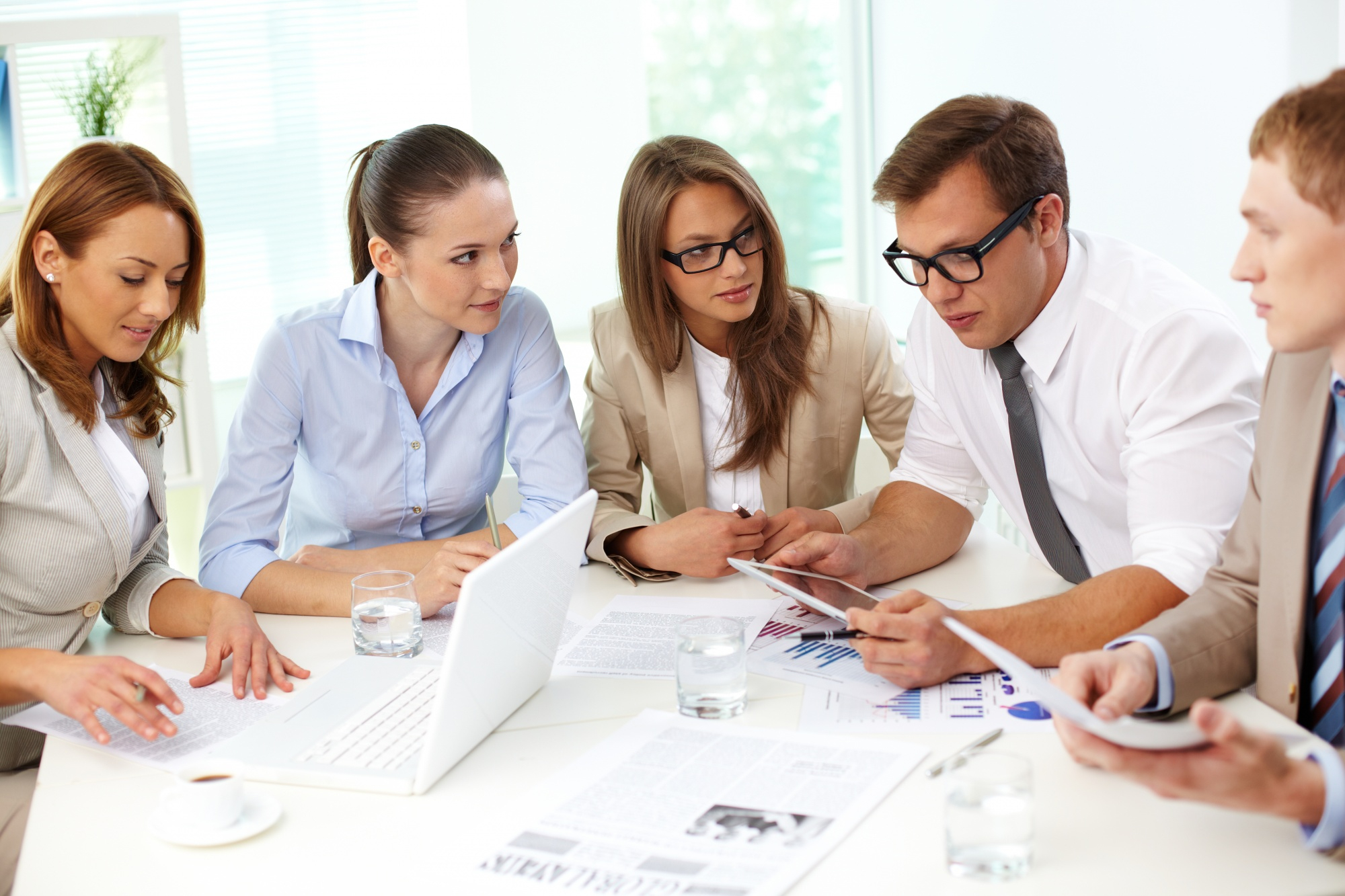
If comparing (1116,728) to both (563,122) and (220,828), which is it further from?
(563,122)

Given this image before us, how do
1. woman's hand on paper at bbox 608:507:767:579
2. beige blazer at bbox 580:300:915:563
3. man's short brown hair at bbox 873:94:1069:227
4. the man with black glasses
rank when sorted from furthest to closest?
beige blazer at bbox 580:300:915:563 < woman's hand on paper at bbox 608:507:767:579 < man's short brown hair at bbox 873:94:1069:227 < the man with black glasses

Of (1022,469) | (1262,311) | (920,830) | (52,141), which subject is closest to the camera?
(920,830)

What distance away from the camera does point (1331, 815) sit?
1.01 meters

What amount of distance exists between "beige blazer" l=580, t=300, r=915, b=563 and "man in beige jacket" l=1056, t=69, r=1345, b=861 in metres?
1.06

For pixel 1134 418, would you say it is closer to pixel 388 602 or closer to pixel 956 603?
pixel 956 603

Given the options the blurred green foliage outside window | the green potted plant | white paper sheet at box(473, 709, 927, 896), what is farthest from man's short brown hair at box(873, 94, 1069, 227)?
the blurred green foliage outside window

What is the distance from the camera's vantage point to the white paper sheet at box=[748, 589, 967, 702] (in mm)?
1463

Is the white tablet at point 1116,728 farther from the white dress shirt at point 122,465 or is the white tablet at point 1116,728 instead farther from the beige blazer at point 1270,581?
the white dress shirt at point 122,465

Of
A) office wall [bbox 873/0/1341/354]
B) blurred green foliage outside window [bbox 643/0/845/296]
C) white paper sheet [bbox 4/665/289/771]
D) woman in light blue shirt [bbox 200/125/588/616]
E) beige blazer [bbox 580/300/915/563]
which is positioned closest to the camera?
white paper sheet [bbox 4/665/289/771]

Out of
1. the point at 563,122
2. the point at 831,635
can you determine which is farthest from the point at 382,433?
the point at 563,122

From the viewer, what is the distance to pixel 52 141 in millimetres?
3139

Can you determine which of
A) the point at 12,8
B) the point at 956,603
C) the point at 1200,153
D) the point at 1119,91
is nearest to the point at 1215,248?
the point at 1200,153

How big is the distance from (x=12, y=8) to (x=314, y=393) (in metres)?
3.37

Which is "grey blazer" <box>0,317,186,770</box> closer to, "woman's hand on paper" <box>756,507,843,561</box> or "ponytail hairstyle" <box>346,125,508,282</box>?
"ponytail hairstyle" <box>346,125,508,282</box>
